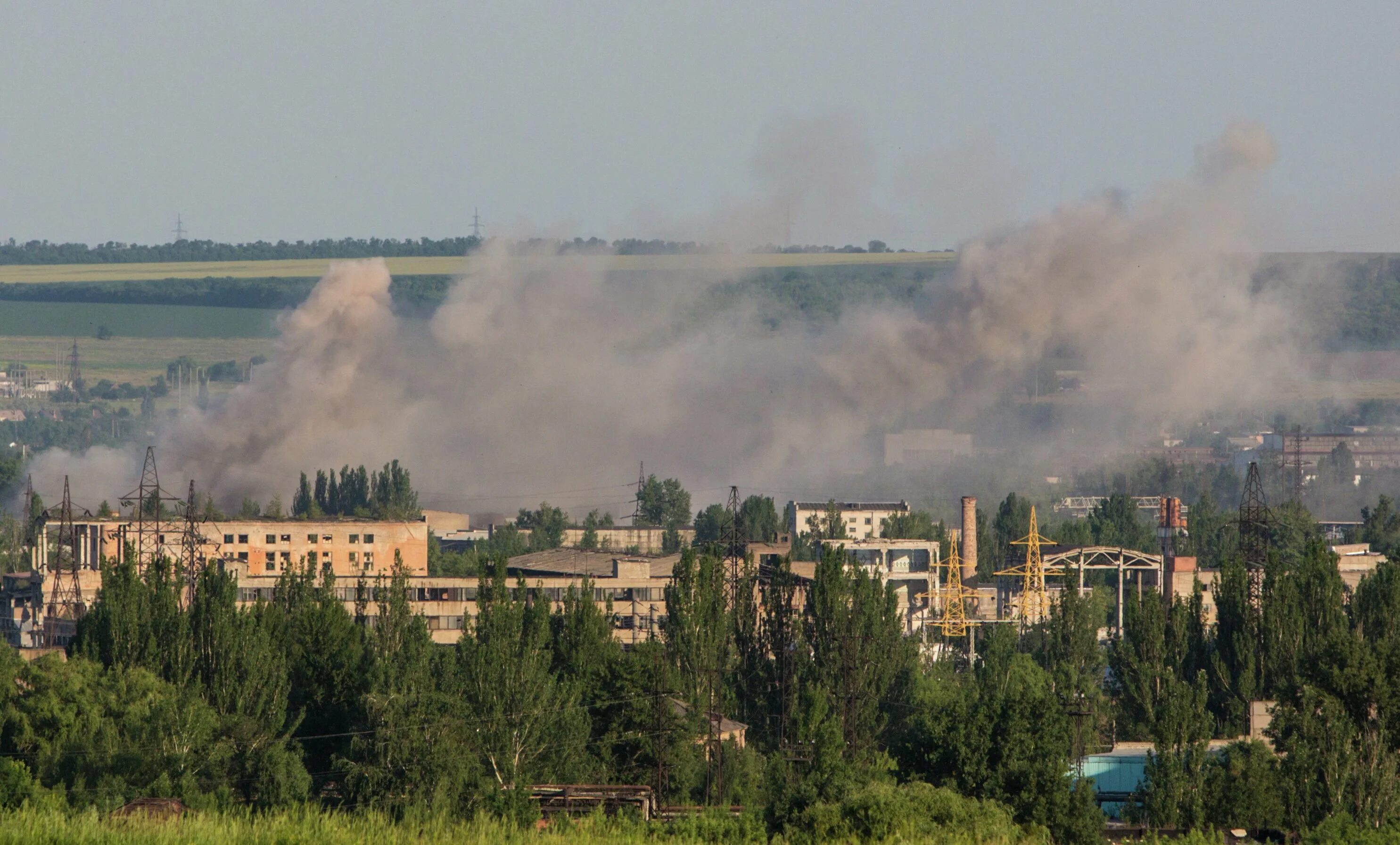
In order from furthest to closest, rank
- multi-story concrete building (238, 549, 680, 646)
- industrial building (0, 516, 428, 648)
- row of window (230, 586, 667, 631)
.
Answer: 1. industrial building (0, 516, 428, 648)
2. multi-story concrete building (238, 549, 680, 646)
3. row of window (230, 586, 667, 631)

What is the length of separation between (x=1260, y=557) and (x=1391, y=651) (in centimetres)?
1984

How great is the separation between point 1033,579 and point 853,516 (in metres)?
27.5

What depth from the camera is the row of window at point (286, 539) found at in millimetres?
74500

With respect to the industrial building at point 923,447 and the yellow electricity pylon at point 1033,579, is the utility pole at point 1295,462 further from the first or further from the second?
the yellow electricity pylon at point 1033,579

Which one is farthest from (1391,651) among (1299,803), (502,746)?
(502,746)

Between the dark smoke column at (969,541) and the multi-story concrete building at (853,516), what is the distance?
16304 millimetres

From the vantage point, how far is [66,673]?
39406 mm

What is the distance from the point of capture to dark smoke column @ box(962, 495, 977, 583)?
75938mm

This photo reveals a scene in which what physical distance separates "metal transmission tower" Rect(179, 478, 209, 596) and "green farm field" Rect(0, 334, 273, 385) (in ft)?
375

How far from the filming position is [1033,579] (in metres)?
68.5

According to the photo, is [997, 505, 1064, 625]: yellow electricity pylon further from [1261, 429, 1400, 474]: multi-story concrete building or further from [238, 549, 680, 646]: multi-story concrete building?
[1261, 429, 1400, 474]: multi-story concrete building

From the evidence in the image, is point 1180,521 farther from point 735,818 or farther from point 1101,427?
point 735,818

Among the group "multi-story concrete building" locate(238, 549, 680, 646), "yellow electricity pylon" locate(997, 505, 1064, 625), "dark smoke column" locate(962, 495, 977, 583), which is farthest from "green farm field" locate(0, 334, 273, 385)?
"yellow electricity pylon" locate(997, 505, 1064, 625)

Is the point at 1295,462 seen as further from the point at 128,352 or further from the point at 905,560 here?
the point at 128,352
